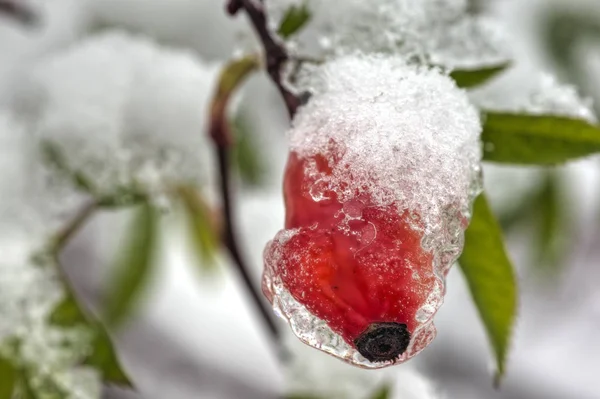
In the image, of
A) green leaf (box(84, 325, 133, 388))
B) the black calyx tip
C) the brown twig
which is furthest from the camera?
the brown twig

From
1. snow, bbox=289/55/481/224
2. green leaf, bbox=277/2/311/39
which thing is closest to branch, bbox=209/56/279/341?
green leaf, bbox=277/2/311/39

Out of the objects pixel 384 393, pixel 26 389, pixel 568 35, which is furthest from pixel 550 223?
pixel 26 389

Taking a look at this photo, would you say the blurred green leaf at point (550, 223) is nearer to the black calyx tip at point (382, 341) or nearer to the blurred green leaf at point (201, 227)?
the blurred green leaf at point (201, 227)

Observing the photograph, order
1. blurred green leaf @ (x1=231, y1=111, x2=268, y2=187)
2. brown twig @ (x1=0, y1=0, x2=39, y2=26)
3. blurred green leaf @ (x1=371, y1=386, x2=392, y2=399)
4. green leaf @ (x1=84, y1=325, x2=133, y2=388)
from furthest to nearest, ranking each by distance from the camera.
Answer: blurred green leaf @ (x1=231, y1=111, x2=268, y2=187) → brown twig @ (x1=0, y1=0, x2=39, y2=26) → blurred green leaf @ (x1=371, y1=386, x2=392, y2=399) → green leaf @ (x1=84, y1=325, x2=133, y2=388)

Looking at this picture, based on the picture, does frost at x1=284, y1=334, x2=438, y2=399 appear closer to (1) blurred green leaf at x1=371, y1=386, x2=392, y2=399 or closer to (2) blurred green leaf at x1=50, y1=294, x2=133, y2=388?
(1) blurred green leaf at x1=371, y1=386, x2=392, y2=399

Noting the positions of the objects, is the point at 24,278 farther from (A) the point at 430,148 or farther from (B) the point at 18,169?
(A) the point at 430,148

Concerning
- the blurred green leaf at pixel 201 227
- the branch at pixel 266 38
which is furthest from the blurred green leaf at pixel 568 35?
the branch at pixel 266 38
